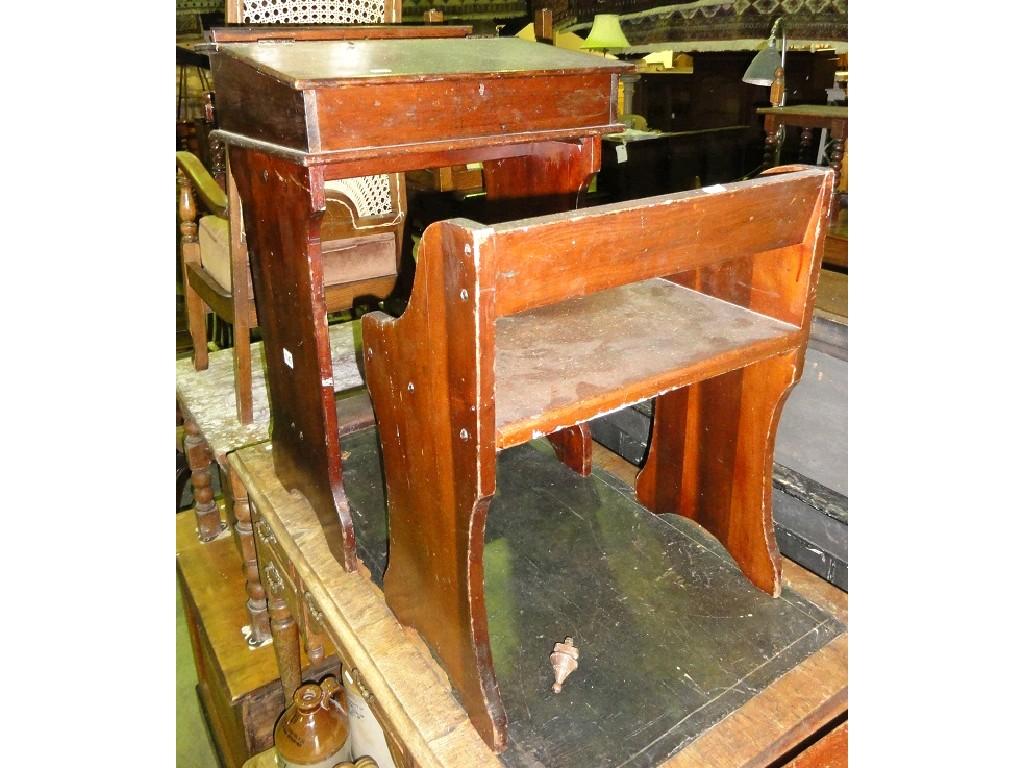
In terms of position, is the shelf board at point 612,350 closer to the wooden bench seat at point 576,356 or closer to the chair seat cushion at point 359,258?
the wooden bench seat at point 576,356

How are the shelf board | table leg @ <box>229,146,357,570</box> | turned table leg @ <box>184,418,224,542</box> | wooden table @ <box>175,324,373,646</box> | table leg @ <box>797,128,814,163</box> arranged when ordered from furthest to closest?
table leg @ <box>797,128,814,163</box> < turned table leg @ <box>184,418,224,542</box> < wooden table @ <box>175,324,373,646</box> < table leg @ <box>229,146,357,570</box> < the shelf board

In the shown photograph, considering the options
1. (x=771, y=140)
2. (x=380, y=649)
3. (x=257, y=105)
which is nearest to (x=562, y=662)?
(x=380, y=649)

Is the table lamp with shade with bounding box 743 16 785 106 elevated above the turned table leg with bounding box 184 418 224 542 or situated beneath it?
elevated above

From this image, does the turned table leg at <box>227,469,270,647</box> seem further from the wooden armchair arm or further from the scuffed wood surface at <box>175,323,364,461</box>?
the wooden armchair arm

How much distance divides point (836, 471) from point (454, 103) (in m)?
1.15

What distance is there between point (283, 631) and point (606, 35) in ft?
18.3

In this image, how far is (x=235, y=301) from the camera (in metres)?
2.06

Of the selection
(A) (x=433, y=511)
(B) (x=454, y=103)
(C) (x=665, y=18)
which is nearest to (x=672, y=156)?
(C) (x=665, y=18)

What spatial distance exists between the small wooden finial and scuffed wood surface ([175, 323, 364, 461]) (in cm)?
116

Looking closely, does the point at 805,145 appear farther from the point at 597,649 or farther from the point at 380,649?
the point at 380,649

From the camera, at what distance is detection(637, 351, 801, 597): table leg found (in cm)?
136

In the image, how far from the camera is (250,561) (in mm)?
2107

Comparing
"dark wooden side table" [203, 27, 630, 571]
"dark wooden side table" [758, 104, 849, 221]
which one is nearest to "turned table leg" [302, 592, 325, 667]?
"dark wooden side table" [203, 27, 630, 571]

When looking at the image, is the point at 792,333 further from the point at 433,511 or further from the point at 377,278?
the point at 377,278
